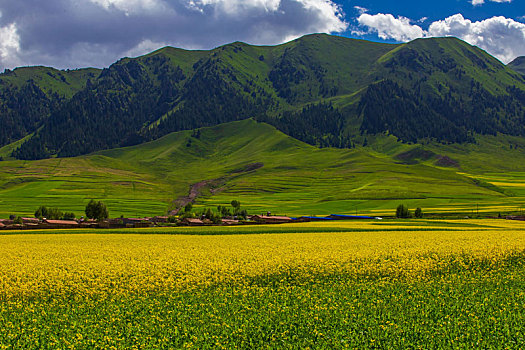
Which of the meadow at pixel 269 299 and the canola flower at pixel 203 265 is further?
the canola flower at pixel 203 265

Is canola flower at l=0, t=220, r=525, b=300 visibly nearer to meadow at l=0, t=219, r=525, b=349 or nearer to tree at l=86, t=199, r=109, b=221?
meadow at l=0, t=219, r=525, b=349

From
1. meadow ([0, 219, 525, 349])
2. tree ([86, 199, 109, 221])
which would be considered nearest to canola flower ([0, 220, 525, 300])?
meadow ([0, 219, 525, 349])

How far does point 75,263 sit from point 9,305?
762 centimetres

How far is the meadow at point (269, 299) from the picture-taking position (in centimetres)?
1691

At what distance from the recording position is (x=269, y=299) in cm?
2181

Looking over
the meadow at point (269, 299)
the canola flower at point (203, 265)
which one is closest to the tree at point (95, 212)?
the canola flower at point (203, 265)

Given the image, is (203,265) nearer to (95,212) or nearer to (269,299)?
(269,299)

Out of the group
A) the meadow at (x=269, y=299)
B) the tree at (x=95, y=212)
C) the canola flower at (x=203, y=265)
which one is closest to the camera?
the meadow at (x=269, y=299)

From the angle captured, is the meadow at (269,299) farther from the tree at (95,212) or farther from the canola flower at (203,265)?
the tree at (95,212)

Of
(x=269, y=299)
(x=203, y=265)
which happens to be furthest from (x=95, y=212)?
(x=269, y=299)

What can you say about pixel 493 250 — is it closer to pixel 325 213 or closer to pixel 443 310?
pixel 443 310

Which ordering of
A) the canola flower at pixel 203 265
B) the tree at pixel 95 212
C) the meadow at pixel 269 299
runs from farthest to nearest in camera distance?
the tree at pixel 95 212, the canola flower at pixel 203 265, the meadow at pixel 269 299

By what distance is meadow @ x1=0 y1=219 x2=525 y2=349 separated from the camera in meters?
16.9

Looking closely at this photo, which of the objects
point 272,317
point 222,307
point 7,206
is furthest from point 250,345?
point 7,206
